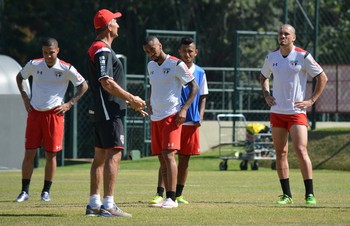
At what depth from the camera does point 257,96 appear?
→ 3319cm

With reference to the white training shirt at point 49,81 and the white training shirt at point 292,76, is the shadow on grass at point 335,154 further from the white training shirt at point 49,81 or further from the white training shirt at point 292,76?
the white training shirt at point 292,76

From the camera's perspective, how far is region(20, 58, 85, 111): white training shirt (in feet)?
48.8

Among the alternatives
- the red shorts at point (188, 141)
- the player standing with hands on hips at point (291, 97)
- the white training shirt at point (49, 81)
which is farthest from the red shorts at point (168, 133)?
the white training shirt at point (49, 81)

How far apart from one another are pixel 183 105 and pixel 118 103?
6.69ft

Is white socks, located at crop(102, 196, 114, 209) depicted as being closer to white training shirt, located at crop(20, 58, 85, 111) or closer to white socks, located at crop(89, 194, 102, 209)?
white socks, located at crop(89, 194, 102, 209)

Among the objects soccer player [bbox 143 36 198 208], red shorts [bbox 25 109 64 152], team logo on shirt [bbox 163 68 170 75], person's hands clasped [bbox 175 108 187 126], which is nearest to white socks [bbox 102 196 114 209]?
soccer player [bbox 143 36 198 208]

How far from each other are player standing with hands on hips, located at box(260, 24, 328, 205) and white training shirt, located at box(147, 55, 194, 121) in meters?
1.35

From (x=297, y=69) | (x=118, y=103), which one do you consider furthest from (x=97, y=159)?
(x=297, y=69)

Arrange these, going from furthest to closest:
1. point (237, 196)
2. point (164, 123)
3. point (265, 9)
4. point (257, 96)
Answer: point (265, 9)
point (257, 96)
point (237, 196)
point (164, 123)

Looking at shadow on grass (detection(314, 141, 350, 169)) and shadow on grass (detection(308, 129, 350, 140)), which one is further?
shadow on grass (detection(308, 129, 350, 140))

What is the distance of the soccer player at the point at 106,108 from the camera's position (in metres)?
11.2

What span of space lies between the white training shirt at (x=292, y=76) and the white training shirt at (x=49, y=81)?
3030 millimetres

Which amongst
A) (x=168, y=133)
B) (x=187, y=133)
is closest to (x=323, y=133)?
(x=187, y=133)

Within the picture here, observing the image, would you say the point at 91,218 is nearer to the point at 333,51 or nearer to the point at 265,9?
the point at 333,51
